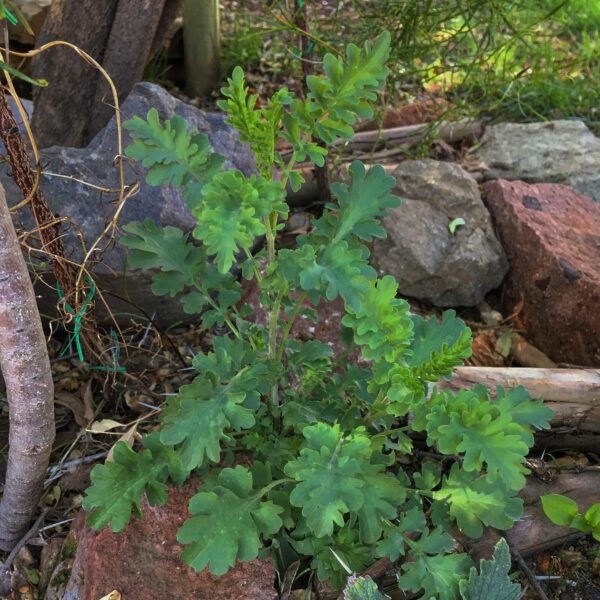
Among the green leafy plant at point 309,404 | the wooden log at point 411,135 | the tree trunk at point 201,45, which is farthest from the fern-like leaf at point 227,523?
the tree trunk at point 201,45

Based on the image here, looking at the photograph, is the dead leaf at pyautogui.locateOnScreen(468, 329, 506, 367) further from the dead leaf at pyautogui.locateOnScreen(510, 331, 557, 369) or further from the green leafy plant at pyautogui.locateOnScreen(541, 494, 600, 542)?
the green leafy plant at pyautogui.locateOnScreen(541, 494, 600, 542)

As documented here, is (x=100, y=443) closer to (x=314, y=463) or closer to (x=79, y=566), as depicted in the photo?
(x=79, y=566)

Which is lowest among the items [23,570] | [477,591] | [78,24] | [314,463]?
[23,570]

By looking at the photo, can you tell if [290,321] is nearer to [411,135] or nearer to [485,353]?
[485,353]

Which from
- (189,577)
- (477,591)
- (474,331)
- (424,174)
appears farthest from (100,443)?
(424,174)

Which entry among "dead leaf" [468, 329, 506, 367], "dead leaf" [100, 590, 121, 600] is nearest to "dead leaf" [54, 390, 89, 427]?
"dead leaf" [100, 590, 121, 600]

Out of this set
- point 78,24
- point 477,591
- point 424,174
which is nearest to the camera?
point 477,591

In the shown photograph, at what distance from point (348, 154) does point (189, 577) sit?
2.24 m

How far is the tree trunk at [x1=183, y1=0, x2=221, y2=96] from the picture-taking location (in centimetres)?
385

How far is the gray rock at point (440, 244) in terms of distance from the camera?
310 cm

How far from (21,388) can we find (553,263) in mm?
1976

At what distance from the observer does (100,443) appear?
2.57m

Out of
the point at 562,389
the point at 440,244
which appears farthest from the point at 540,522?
the point at 440,244

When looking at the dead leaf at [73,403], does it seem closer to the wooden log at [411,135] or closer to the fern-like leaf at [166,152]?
the fern-like leaf at [166,152]
